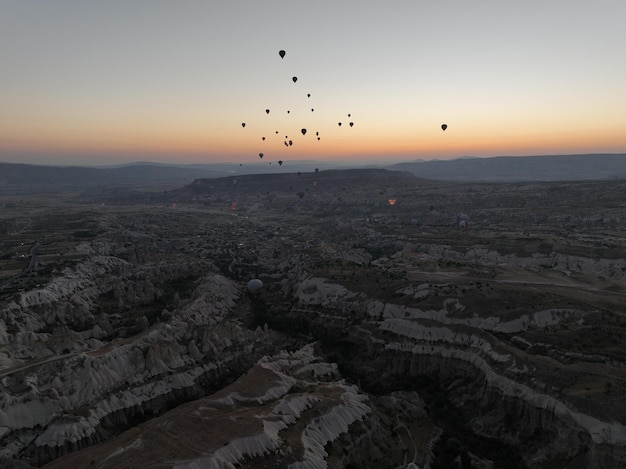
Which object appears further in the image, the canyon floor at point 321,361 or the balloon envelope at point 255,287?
the balloon envelope at point 255,287

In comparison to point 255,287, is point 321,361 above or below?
below

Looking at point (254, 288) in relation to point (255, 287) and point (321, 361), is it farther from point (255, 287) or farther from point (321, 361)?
point (321, 361)

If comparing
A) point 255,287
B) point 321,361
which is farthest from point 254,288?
point 321,361

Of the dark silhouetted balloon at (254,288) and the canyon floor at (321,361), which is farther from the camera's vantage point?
the dark silhouetted balloon at (254,288)

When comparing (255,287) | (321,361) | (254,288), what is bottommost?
(321,361)

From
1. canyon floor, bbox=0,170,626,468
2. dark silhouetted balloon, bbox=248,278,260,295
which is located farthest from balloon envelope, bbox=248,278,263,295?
canyon floor, bbox=0,170,626,468

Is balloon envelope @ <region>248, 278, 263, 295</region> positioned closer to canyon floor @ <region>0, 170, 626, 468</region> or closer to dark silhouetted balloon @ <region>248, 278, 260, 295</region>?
dark silhouetted balloon @ <region>248, 278, 260, 295</region>

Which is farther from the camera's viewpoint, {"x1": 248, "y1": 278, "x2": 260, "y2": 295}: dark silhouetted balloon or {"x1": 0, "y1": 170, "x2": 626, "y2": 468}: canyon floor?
{"x1": 248, "y1": 278, "x2": 260, "y2": 295}: dark silhouetted balloon

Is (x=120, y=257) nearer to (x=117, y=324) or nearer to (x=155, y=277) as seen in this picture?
(x=155, y=277)

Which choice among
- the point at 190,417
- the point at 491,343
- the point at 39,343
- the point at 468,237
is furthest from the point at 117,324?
the point at 468,237

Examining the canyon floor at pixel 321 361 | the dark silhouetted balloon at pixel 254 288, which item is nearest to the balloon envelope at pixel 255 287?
the dark silhouetted balloon at pixel 254 288

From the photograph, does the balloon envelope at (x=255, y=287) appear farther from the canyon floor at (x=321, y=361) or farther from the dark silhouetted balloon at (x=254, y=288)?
the canyon floor at (x=321, y=361)
